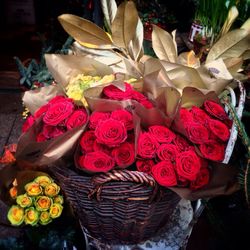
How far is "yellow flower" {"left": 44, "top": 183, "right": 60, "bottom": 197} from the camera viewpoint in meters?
1.46

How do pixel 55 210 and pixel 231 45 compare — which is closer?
pixel 231 45

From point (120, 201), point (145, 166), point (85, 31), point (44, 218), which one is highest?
point (85, 31)

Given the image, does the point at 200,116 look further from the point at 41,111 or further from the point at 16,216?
the point at 16,216

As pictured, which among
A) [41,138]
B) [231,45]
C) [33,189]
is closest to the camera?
[41,138]

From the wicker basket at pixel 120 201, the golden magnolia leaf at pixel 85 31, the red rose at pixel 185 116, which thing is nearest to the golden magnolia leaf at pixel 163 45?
the golden magnolia leaf at pixel 85 31

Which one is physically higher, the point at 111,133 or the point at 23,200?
the point at 111,133

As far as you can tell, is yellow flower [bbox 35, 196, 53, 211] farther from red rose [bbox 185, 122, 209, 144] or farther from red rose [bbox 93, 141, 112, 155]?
red rose [bbox 185, 122, 209, 144]

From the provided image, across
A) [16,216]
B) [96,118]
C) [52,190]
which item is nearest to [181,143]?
[96,118]

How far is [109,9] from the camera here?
4.27 feet

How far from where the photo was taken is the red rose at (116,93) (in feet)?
3.63

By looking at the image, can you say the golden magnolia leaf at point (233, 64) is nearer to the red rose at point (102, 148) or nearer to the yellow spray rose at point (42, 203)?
the red rose at point (102, 148)

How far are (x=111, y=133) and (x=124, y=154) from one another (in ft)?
0.23

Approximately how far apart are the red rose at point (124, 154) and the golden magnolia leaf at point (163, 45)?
41cm

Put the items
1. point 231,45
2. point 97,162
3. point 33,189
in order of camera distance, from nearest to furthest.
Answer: point 97,162, point 231,45, point 33,189
